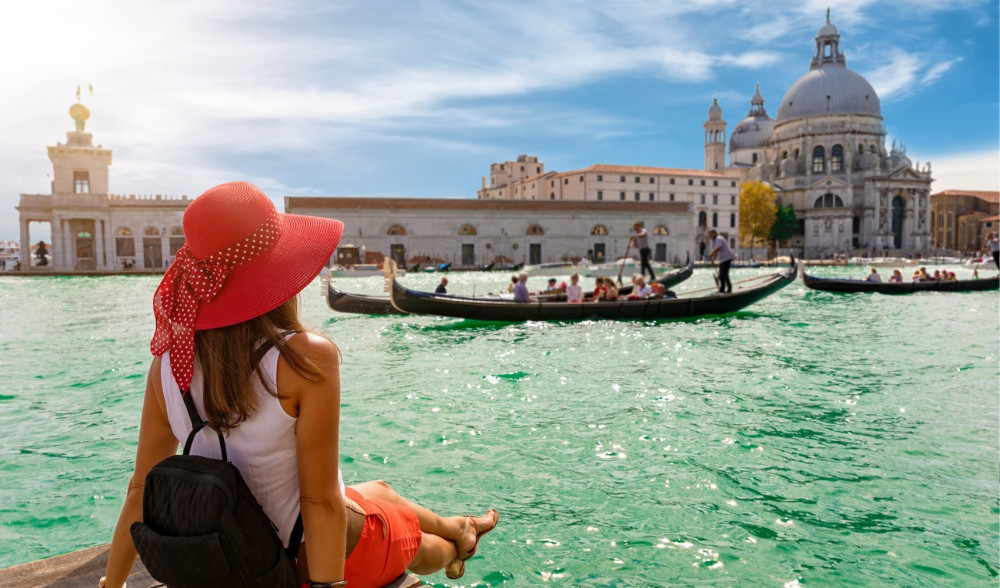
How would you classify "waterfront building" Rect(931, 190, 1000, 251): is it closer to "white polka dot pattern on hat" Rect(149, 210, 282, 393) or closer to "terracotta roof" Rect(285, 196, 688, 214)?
"terracotta roof" Rect(285, 196, 688, 214)

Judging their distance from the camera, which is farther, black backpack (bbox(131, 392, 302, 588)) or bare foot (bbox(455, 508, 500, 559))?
bare foot (bbox(455, 508, 500, 559))

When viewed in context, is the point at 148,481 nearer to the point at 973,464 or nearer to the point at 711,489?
the point at 711,489

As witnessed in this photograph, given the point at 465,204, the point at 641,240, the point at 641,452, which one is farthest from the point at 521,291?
the point at 465,204

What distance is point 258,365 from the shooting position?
1448mm

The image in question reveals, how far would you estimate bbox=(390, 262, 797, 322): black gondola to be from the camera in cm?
1401

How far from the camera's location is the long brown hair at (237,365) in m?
1.44

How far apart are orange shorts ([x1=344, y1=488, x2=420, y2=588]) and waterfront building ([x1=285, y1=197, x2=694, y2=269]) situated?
42326 millimetres

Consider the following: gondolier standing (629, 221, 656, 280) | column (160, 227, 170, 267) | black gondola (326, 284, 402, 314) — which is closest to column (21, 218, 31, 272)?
column (160, 227, 170, 267)

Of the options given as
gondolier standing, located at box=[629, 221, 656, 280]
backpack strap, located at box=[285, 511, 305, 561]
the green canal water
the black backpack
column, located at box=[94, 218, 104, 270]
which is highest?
column, located at box=[94, 218, 104, 270]

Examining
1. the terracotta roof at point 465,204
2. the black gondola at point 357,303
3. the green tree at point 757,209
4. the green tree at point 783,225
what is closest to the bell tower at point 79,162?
the terracotta roof at point 465,204

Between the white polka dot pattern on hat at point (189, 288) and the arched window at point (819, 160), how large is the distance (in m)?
76.8

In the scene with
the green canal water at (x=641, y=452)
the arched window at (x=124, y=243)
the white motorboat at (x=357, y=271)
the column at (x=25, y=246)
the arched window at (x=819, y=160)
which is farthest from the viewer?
the arched window at (x=819, y=160)

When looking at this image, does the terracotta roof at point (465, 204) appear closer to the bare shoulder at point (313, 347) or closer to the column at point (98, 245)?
the column at point (98, 245)

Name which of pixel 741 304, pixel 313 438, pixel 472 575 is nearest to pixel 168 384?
pixel 313 438
